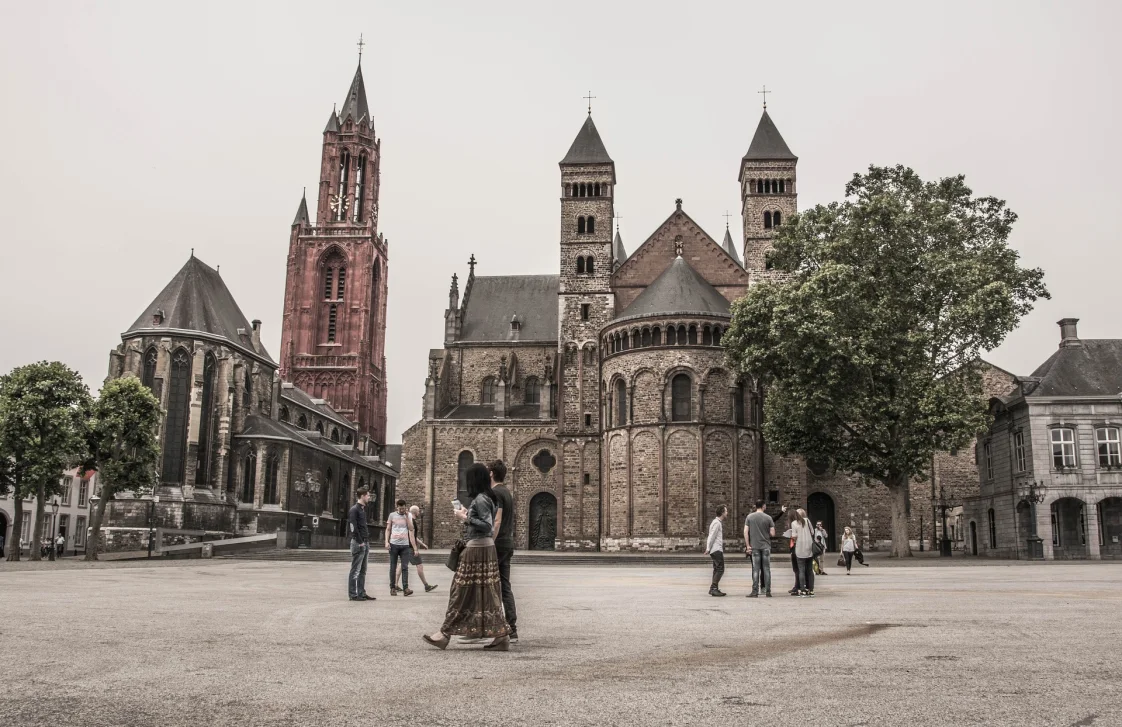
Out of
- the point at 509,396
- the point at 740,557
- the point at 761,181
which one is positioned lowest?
the point at 740,557

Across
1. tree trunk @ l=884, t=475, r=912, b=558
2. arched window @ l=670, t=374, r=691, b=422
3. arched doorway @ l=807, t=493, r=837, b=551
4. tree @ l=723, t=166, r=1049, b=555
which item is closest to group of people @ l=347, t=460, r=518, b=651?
tree @ l=723, t=166, r=1049, b=555

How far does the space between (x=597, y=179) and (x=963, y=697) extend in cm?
→ 4998

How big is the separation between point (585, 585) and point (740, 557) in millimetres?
20177

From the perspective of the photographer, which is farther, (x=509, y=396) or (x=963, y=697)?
(x=509, y=396)

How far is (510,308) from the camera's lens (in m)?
64.6

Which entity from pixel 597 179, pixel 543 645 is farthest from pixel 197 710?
pixel 597 179

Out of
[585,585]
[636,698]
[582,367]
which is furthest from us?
[582,367]

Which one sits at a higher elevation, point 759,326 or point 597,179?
point 597,179

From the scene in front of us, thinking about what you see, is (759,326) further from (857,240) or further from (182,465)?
(182,465)

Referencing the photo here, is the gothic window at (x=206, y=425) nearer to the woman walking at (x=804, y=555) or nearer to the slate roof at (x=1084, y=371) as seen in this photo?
the slate roof at (x=1084, y=371)

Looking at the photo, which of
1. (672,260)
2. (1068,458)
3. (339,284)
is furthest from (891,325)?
(339,284)

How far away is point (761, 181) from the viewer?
2110 inches

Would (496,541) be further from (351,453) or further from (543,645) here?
(351,453)

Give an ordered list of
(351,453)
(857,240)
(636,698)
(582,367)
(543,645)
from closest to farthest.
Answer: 1. (636,698)
2. (543,645)
3. (857,240)
4. (582,367)
5. (351,453)
